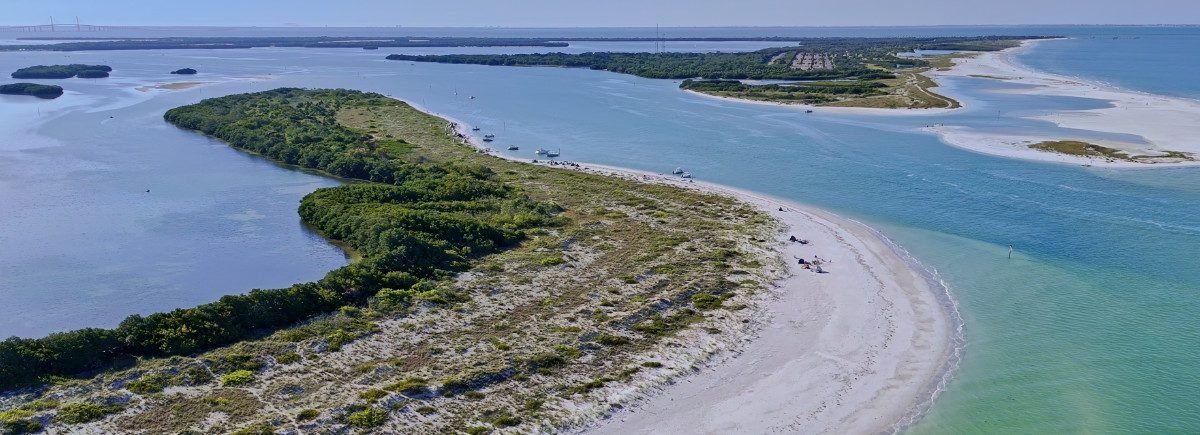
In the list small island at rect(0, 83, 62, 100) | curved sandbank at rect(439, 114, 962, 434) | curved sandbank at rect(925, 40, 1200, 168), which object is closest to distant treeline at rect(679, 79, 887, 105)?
curved sandbank at rect(925, 40, 1200, 168)

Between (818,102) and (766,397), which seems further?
(818,102)

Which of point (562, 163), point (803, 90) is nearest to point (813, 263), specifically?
point (562, 163)

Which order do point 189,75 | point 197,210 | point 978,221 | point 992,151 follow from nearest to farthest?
point 978,221, point 197,210, point 992,151, point 189,75

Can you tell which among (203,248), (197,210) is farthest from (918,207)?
(197,210)

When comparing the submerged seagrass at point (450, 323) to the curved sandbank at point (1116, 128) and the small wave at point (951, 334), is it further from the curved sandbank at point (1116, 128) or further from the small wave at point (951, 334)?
the curved sandbank at point (1116, 128)

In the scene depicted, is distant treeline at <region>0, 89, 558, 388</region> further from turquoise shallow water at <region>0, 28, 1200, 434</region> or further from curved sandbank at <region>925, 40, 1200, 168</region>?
curved sandbank at <region>925, 40, 1200, 168</region>

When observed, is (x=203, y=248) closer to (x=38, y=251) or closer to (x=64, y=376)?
(x=38, y=251)

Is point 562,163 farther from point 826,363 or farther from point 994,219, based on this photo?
point 826,363
